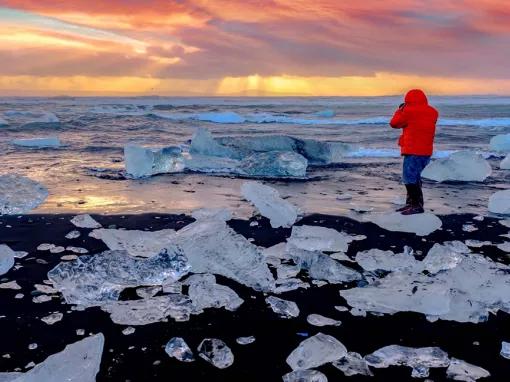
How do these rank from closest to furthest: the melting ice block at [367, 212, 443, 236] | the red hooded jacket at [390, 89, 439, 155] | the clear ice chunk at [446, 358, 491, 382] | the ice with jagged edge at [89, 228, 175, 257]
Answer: the clear ice chunk at [446, 358, 491, 382] → the ice with jagged edge at [89, 228, 175, 257] → the melting ice block at [367, 212, 443, 236] → the red hooded jacket at [390, 89, 439, 155]

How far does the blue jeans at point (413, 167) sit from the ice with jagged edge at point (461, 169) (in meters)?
2.40

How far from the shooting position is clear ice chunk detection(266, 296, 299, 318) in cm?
293

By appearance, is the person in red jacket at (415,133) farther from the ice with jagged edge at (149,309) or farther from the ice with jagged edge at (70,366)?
the ice with jagged edge at (70,366)

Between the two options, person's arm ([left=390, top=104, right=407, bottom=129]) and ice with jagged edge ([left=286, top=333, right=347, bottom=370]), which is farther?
person's arm ([left=390, top=104, right=407, bottom=129])

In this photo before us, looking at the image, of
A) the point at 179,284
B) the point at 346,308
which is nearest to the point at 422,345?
the point at 346,308

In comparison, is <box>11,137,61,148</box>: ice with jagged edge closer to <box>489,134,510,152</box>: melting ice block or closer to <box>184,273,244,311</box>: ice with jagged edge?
<box>184,273,244,311</box>: ice with jagged edge

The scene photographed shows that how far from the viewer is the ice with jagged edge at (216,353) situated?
94.3 inches

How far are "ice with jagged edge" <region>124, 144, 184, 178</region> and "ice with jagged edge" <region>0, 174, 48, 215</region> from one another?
1.90 meters

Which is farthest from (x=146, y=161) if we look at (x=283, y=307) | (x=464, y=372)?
(x=464, y=372)

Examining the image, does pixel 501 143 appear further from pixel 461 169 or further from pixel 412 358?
pixel 412 358

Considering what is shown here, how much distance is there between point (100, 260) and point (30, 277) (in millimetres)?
484

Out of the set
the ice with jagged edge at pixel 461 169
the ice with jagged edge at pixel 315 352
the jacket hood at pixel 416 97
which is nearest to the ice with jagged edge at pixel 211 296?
the ice with jagged edge at pixel 315 352

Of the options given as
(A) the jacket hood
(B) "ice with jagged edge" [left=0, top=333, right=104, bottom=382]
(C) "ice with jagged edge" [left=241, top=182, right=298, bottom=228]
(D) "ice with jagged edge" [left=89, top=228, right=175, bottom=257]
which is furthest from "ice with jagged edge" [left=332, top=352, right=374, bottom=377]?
(A) the jacket hood

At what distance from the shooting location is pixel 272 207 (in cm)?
503
